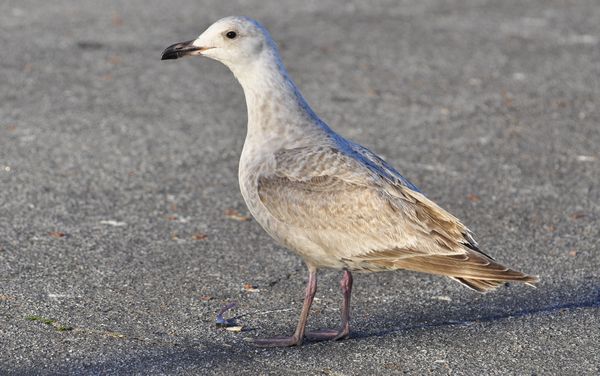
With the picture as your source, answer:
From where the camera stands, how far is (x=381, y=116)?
963 centimetres

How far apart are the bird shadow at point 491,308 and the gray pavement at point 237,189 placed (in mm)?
17

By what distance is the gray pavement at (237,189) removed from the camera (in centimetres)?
529

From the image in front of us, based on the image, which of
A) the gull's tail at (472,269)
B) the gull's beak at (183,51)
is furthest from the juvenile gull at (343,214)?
the gull's beak at (183,51)

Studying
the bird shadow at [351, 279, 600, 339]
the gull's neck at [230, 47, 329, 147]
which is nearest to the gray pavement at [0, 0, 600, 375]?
the bird shadow at [351, 279, 600, 339]

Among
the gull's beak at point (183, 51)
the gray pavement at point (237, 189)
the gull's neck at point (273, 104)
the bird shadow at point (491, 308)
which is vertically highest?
the gull's beak at point (183, 51)

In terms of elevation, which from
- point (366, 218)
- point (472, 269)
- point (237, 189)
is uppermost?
point (366, 218)

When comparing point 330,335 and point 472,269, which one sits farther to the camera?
point 330,335

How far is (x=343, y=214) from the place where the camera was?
17.4ft

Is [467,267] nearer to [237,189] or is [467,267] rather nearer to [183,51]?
[183,51]

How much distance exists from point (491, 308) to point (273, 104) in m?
1.71

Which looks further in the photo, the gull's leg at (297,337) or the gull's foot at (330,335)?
the gull's foot at (330,335)

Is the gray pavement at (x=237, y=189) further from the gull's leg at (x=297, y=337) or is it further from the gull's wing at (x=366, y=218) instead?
the gull's wing at (x=366, y=218)

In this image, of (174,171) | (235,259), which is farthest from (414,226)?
(174,171)

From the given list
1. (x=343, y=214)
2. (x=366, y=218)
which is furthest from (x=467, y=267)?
(x=343, y=214)
